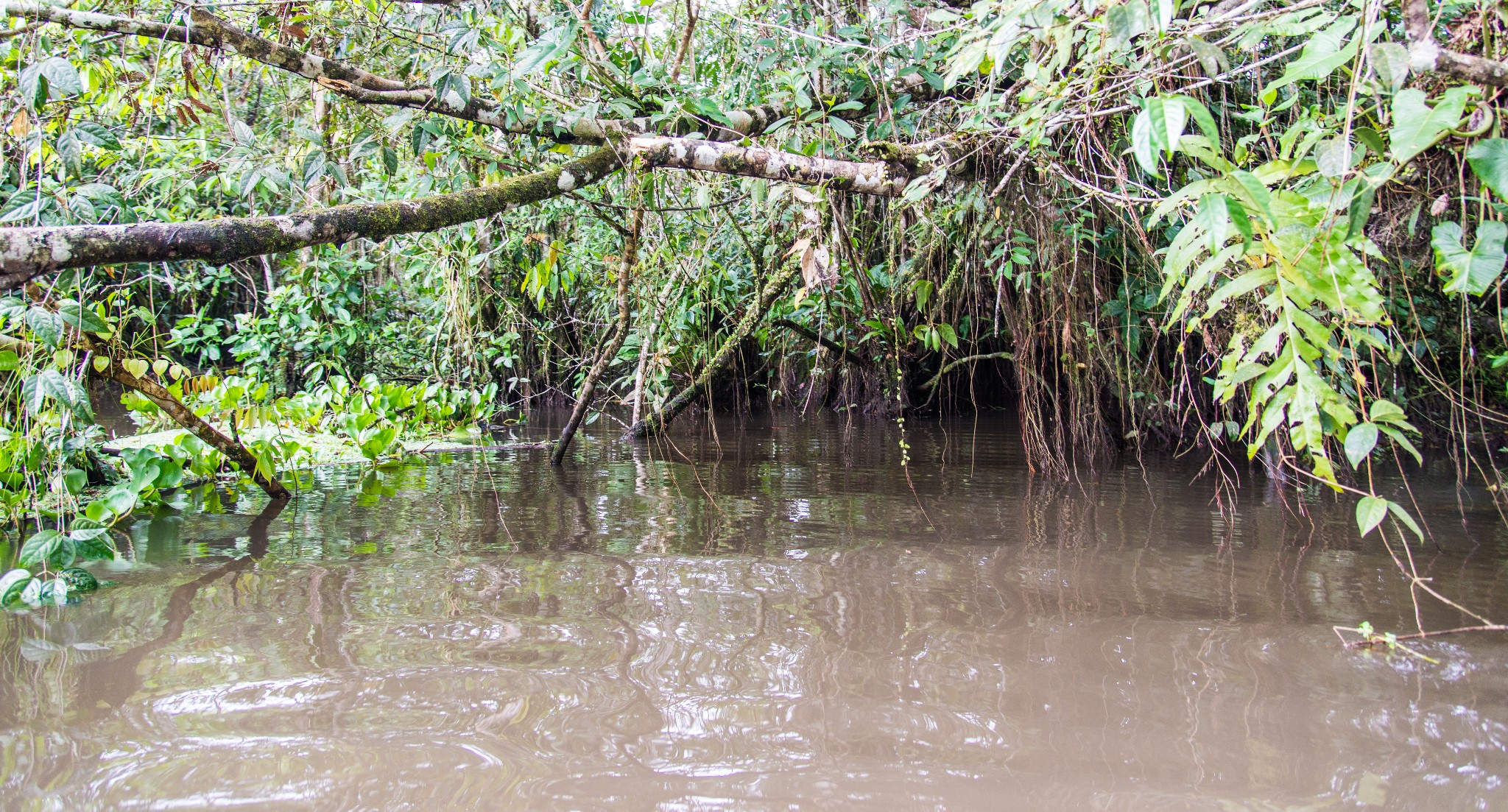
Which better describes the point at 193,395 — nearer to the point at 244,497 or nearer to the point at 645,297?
the point at 244,497

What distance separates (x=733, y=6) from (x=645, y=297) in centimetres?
147

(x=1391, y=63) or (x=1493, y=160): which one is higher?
(x=1391, y=63)

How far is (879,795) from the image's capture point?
1.40 m

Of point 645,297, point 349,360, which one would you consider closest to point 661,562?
point 645,297

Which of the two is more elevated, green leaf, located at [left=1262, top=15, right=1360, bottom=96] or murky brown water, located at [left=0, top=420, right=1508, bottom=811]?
green leaf, located at [left=1262, top=15, right=1360, bottom=96]

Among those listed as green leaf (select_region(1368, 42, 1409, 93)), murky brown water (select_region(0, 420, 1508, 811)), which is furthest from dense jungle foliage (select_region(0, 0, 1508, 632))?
murky brown water (select_region(0, 420, 1508, 811))

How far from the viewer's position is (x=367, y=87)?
2906 millimetres

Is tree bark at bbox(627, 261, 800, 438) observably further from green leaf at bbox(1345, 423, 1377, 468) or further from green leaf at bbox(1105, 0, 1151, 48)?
green leaf at bbox(1345, 423, 1377, 468)

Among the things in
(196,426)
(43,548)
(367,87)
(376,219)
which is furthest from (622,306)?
(43,548)

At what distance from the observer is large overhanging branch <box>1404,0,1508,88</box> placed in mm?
1374

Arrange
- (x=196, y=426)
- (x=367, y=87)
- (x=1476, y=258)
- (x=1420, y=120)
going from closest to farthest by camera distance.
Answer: (x=1420, y=120)
(x=1476, y=258)
(x=367, y=87)
(x=196, y=426)

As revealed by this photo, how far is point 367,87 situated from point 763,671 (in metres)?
2.30

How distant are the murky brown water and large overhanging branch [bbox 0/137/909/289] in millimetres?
866

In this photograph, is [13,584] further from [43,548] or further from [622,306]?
[622,306]
